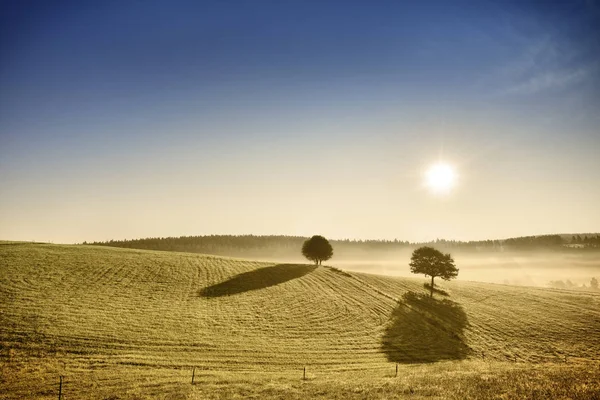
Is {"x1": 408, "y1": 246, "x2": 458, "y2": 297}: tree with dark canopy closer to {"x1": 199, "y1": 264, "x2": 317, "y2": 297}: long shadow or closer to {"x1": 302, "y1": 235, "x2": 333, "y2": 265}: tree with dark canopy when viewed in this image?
{"x1": 199, "y1": 264, "x2": 317, "y2": 297}: long shadow

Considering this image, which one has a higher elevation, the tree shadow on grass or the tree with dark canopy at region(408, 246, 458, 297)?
the tree with dark canopy at region(408, 246, 458, 297)

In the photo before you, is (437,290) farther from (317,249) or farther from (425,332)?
(317,249)

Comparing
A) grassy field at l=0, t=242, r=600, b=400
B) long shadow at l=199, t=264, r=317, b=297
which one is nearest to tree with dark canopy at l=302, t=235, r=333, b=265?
long shadow at l=199, t=264, r=317, b=297

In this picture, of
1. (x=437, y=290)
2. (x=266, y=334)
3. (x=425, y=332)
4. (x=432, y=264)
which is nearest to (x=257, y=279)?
(x=266, y=334)

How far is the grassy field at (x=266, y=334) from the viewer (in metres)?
21.8

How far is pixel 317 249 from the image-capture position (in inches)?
3388

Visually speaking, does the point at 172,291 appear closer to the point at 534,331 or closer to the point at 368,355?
the point at 368,355

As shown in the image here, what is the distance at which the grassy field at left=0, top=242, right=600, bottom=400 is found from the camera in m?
21.8

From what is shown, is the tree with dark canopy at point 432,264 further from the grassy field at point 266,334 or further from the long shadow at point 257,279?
the long shadow at point 257,279

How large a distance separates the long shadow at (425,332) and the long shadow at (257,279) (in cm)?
2226

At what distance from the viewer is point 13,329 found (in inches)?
1255

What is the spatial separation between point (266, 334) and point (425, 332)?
71.4ft

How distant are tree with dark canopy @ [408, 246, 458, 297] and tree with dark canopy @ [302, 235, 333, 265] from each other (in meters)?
24.8

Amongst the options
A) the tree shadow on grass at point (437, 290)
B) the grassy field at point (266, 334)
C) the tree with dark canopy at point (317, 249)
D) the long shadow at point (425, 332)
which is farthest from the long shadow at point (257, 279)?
the tree shadow on grass at point (437, 290)
